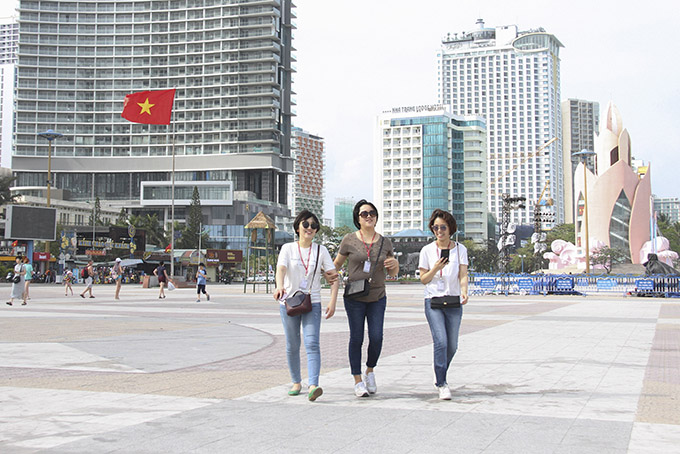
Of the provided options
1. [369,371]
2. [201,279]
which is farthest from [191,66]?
[369,371]

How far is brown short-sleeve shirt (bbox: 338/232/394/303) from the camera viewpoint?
6.37 m

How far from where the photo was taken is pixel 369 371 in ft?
21.1

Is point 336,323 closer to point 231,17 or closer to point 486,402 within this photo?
point 486,402

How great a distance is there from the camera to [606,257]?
9175 cm

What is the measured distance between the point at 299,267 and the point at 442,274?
138 cm

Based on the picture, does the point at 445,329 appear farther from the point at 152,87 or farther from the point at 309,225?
the point at 152,87

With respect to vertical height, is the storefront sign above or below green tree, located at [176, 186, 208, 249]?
below

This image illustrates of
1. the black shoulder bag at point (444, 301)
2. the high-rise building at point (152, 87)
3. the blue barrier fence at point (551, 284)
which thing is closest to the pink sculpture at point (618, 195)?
the high-rise building at point (152, 87)

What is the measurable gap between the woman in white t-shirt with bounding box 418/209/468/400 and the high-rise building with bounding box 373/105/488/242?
141 metres

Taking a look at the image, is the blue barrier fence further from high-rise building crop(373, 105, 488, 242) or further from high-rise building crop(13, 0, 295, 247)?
high-rise building crop(373, 105, 488, 242)

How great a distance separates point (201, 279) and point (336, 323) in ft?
38.9

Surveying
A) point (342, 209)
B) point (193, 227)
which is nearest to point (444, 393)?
point (193, 227)

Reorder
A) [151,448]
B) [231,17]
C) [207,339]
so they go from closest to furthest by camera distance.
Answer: [151,448]
[207,339]
[231,17]

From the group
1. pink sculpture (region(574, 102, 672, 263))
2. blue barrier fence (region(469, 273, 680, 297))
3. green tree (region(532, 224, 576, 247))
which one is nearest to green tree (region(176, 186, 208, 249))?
pink sculpture (region(574, 102, 672, 263))
